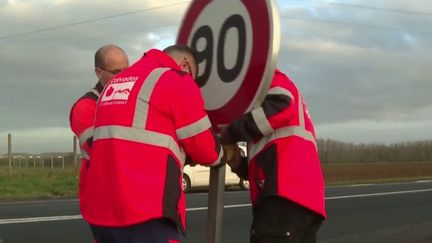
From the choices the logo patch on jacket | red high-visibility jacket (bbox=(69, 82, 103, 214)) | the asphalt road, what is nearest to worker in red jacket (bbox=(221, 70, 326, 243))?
the logo patch on jacket

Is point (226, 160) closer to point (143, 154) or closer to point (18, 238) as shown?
point (143, 154)

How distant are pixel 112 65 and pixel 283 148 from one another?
57.5 inches

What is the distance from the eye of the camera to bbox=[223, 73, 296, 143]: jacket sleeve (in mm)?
2906

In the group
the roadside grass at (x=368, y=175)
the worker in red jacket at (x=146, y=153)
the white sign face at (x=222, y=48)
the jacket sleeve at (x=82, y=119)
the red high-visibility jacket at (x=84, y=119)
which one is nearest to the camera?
the worker in red jacket at (x=146, y=153)

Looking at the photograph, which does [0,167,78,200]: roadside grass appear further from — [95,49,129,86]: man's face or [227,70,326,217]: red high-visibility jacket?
[227,70,326,217]: red high-visibility jacket

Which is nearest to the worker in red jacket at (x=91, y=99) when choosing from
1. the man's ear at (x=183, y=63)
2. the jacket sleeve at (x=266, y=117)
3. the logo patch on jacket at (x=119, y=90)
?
the logo patch on jacket at (x=119, y=90)

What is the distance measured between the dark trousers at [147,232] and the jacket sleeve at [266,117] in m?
0.56

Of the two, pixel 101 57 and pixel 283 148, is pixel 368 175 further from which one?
pixel 283 148

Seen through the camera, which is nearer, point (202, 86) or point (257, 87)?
point (257, 87)

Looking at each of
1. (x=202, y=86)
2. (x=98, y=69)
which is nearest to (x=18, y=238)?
(x=98, y=69)

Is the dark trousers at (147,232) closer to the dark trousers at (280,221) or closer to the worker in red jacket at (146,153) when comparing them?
the worker in red jacket at (146,153)

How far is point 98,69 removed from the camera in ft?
13.3

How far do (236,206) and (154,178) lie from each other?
40.2 ft

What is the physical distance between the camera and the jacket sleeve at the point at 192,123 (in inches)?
104
